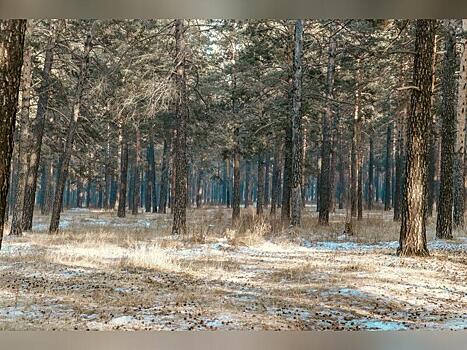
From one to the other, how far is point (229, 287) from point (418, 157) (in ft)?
13.5

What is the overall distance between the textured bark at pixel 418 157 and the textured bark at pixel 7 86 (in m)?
6.48

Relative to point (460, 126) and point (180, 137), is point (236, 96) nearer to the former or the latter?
point (180, 137)

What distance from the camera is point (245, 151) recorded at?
53.9 feet

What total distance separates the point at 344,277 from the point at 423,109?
3378mm

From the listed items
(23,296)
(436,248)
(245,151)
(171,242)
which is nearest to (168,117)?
(245,151)

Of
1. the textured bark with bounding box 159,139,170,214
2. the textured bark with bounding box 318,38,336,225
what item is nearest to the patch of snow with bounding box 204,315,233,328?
the textured bark with bounding box 318,38,336,225

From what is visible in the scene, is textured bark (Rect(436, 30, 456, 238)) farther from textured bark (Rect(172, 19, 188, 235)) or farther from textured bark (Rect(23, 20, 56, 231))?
textured bark (Rect(23, 20, 56, 231))

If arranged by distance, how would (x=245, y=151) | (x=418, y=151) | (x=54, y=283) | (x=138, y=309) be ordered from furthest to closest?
(x=245, y=151) → (x=418, y=151) → (x=54, y=283) → (x=138, y=309)

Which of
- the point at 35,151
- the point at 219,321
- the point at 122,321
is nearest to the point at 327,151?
the point at 35,151

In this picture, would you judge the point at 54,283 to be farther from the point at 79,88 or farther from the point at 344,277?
the point at 79,88

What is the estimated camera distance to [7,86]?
343cm

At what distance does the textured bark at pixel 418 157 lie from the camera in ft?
25.5

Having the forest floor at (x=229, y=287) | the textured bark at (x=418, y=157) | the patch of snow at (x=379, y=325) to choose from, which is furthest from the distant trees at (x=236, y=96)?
the patch of snow at (x=379, y=325)
